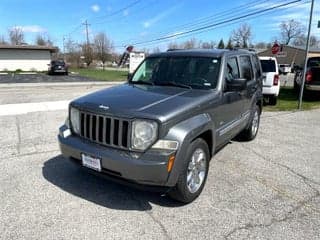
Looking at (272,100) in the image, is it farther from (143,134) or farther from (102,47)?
(102,47)

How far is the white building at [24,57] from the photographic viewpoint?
38.2 metres

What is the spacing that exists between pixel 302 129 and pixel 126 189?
227 inches

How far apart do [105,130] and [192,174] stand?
4.04 ft

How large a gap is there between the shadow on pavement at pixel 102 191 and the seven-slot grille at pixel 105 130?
25.4 inches

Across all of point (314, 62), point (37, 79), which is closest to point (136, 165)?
point (314, 62)

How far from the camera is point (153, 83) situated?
453cm

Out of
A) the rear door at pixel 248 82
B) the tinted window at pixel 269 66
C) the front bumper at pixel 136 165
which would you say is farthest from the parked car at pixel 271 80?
the front bumper at pixel 136 165

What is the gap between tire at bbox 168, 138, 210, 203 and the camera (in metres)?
3.35

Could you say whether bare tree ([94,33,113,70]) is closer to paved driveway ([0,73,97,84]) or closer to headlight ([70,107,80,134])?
paved driveway ([0,73,97,84])

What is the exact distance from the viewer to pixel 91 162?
339 centimetres

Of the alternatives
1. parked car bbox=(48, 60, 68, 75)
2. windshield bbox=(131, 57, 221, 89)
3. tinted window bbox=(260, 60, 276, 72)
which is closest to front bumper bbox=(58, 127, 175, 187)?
windshield bbox=(131, 57, 221, 89)

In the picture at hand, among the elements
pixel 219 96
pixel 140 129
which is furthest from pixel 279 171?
pixel 140 129

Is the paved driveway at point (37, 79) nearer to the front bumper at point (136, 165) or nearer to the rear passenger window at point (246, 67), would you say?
the rear passenger window at point (246, 67)

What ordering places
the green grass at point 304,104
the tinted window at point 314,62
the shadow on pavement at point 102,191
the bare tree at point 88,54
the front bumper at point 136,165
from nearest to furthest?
the front bumper at point 136,165 → the shadow on pavement at point 102,191 → the green grass at point 304,104 → the tinted window at point 314,62 → the bare tree at point 88,54
